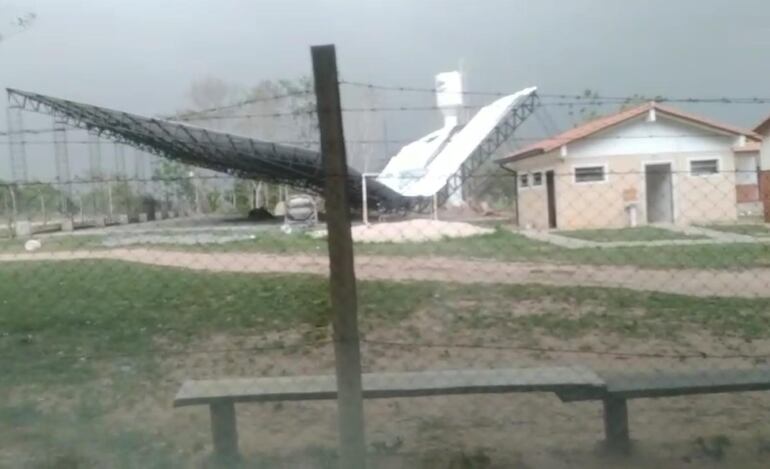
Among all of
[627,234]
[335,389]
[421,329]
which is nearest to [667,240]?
[627,234]

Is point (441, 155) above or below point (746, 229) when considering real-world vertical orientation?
above

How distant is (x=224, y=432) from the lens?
18.5 ft

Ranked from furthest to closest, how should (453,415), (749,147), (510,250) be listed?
(510,250) < (749,147) < (453,415)

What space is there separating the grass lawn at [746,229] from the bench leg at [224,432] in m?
9.12

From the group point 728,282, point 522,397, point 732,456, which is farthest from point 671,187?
point 732,456

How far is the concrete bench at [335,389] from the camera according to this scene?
561 cm

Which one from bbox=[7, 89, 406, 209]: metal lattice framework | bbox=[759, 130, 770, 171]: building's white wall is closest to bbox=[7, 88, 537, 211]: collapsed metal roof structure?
bbox=[7, 89, 406, 209]: metal lattice framework

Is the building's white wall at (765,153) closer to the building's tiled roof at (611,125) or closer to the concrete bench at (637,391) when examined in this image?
the building's tiled roof at (611,125)

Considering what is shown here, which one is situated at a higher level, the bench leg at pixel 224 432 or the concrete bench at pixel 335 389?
the concrete bench at pixel 335 389

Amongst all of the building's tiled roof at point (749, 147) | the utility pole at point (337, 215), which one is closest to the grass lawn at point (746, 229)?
the building's tiled roof at point (749, 147)

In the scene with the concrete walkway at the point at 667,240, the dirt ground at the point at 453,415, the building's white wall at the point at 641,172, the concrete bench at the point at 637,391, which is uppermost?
the building's white wall at the point at 641,172

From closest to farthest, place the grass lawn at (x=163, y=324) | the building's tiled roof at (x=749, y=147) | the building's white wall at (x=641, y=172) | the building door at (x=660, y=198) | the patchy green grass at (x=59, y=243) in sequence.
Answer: the grass lawn at (x=163, y=324) < the building's white wall at (x=641, y=172) < the building's tiled roof at (x=749, y=147) < the building door at (x=660, y=198) < the patchy green grass at (x=59, y=243)

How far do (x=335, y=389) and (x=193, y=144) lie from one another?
8454mm

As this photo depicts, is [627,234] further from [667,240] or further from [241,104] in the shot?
[241,104]
